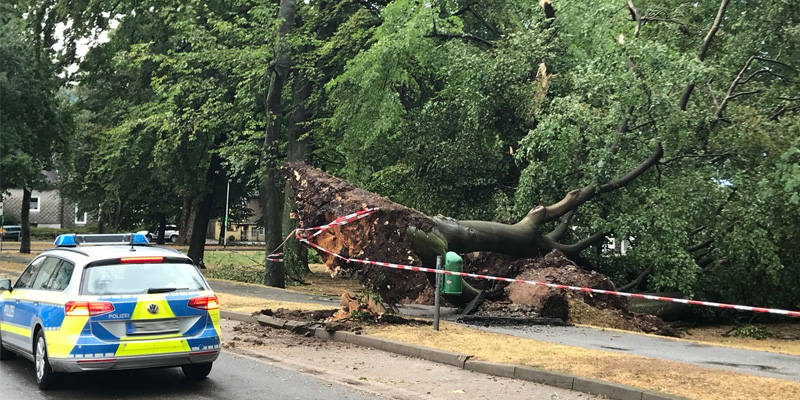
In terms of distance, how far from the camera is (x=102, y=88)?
30.2 meters

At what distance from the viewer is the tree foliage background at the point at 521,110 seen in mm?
16406

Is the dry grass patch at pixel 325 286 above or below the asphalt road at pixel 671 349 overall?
below

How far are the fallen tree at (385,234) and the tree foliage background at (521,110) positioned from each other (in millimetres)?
3242

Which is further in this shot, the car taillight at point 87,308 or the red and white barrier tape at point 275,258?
the red and white barrier tape at point 275,258

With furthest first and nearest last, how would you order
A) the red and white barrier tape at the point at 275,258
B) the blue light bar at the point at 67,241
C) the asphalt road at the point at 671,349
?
the red and white barrier tape at the point at 275,258 → the asphalt road at the point at 671,349 → the blue light bar at the point at 67,241

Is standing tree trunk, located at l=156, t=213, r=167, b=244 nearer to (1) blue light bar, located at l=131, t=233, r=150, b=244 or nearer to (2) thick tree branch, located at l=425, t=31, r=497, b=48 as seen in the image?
(2) thick tree branch, located at l=425, t=31, r=497, b=48

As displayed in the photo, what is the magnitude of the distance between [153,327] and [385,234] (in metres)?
6.60

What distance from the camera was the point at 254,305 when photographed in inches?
607

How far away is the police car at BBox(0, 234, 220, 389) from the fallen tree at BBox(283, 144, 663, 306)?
18.2 ft

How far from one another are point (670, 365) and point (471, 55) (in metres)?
12.3

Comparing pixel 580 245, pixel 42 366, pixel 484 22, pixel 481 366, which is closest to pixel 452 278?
pixel 481 366

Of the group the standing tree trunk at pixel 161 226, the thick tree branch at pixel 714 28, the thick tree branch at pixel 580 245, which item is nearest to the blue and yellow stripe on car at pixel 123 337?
the thick tree branch at pixel 580 245

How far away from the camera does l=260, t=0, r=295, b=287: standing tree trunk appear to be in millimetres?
20300

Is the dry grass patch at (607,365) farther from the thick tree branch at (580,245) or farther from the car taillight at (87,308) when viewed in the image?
the thick tree branch at (580,245)
